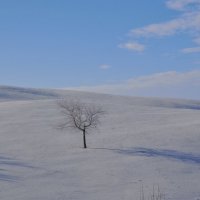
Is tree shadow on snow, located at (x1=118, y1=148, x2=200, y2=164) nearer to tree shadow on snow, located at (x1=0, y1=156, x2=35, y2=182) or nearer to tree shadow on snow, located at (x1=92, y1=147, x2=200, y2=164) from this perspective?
tree shadow on snow, located at (x1=92, y1=147, x2=200, y2=164)

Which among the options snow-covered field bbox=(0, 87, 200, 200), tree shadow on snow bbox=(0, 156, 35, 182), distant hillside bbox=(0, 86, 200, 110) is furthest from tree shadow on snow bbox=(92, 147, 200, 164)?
distant hillside bbox=(0, 86, 200, 110)

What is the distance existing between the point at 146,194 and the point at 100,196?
259 centimetres

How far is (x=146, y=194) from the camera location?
26250mm

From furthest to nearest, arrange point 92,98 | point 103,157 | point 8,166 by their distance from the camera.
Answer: point 92,98 → point 103,157 → point 8,166

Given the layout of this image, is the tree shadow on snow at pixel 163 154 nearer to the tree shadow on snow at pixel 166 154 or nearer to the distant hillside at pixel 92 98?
the tree shadow on snow at pixel 166 154

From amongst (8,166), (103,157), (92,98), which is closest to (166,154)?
(103,157)

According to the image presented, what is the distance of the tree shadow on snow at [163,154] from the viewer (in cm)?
3742

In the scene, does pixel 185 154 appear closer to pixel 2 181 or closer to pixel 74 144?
pixel 74 144

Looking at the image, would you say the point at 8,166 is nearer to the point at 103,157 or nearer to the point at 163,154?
the point at 103,157

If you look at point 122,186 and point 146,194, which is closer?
point 146,194

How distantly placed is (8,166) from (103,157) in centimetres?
770

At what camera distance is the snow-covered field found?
28.4 meters

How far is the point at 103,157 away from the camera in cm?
3819

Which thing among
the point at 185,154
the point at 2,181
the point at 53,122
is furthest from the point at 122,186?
the point at 53,122
